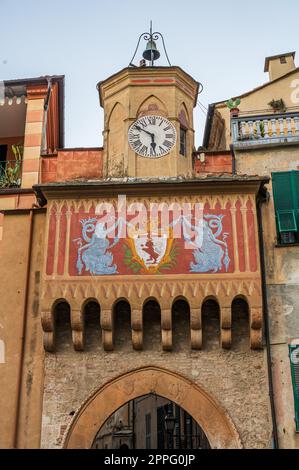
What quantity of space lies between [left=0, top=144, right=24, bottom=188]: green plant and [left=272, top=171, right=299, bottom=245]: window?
6067 millimetres

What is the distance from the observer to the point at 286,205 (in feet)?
48.5

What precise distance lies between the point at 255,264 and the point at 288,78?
9349mm

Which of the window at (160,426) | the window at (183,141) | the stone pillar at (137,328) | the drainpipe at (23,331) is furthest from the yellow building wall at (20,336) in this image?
the window at (160,426)

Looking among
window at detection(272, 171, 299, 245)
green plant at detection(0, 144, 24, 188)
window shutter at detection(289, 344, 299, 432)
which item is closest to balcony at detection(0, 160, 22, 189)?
green plant at detection(0, 144, 24, 188)

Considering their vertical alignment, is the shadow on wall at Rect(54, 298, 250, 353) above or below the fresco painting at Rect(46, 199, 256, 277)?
below

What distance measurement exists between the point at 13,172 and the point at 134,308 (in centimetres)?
497

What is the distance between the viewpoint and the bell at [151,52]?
17516 mm

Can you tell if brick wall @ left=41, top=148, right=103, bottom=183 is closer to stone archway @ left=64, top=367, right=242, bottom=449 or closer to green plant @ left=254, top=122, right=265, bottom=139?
green plant @ left=254, top=122, right=265, bottom=139

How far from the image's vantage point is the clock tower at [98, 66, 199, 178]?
1548 centimetres

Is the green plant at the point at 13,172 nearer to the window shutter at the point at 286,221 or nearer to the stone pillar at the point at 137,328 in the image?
the stone pillar at the point at 137,328

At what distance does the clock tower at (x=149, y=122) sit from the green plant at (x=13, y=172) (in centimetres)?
224

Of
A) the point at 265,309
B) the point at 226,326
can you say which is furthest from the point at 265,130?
the point at 226,326

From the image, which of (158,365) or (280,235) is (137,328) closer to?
(158,365)

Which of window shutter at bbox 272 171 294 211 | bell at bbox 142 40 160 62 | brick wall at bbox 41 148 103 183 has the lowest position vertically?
window shutter at bbox 272 171 294 211
